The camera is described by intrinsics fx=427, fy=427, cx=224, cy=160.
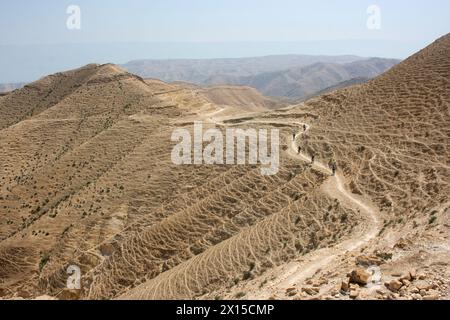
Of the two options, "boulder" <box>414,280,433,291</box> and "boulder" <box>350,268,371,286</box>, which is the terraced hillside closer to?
"boulder" <box>350,268,371,286</box>

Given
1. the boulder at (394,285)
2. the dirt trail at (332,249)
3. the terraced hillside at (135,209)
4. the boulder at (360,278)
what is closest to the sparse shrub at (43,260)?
the terraced hillside at (135,209)

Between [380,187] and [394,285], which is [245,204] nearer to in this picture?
[380,187]

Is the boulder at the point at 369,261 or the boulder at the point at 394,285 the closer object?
the boulder at the point at 394,285

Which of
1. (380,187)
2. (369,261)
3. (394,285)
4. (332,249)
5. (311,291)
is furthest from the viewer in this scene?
(380,187)

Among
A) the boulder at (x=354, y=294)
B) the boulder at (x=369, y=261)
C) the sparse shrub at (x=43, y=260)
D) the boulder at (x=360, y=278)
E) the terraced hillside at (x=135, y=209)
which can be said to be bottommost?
the sparse shrub at (x=43, y=260)

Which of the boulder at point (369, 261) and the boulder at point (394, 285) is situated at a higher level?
the boulder at point (394, 285)

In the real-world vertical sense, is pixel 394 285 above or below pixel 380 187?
above

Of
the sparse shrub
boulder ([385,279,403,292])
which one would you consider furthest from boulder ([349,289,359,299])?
the sparse shrub

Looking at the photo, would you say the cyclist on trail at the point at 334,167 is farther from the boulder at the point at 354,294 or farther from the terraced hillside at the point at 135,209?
the boulder at the point at 354,294

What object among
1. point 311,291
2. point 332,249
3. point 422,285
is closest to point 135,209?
point 332,249
